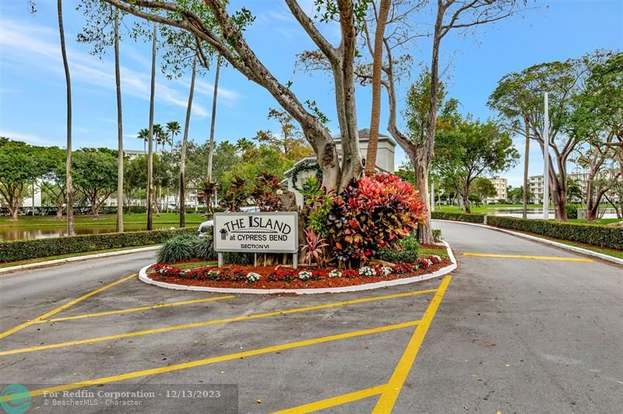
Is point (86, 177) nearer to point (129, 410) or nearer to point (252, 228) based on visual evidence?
point (252, 228)

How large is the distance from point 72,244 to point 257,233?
1048cm

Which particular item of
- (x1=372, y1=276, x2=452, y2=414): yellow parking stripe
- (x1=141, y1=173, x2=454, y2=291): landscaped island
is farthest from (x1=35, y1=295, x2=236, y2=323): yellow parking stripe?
(x1=372, y1=276, x2=452, y2=414): yellow parking stripe

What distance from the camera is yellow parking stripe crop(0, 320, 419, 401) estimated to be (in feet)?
13.1

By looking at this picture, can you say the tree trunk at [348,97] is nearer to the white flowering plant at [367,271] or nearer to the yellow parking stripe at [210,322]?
the white flowering plant at [367,271]

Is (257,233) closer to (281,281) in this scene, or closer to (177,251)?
(281,281)

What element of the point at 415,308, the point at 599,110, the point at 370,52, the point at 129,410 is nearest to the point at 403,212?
the point at 415,308

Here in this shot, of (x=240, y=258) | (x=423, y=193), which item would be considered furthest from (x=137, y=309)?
(x=423, y=193)

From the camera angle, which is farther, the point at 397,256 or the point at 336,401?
the point at 397,256

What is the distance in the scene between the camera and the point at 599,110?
22.2 metres

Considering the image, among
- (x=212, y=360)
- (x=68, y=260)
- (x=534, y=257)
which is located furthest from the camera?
(x=68, y=260)

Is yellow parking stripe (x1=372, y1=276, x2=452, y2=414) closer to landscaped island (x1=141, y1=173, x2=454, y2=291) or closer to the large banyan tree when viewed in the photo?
landscaped island (x1=141, y1=173, x2=454, y2=291)

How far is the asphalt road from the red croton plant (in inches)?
56.9

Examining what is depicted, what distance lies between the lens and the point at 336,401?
11.9 ft

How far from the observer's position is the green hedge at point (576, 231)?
46.9 feet
